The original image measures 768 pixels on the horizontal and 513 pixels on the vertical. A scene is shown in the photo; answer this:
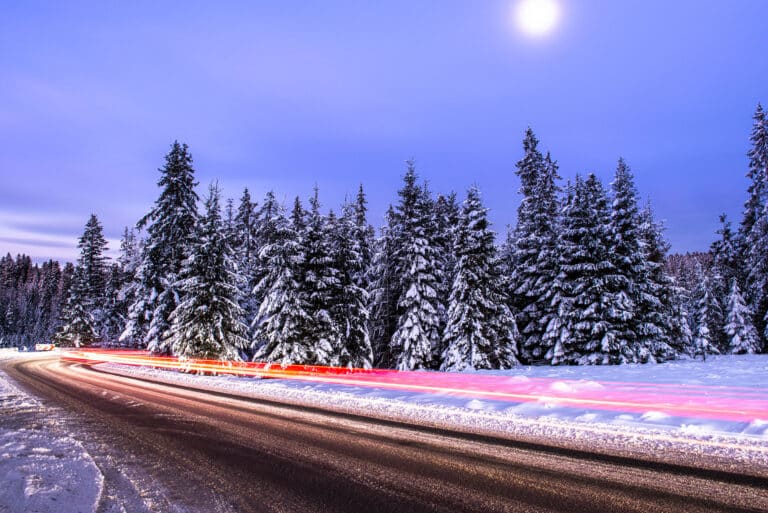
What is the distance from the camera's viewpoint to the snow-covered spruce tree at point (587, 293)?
89.1ft

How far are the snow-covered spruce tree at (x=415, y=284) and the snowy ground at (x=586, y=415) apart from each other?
1025cm

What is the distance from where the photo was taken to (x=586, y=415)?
31.7 feet

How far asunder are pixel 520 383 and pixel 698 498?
11749mm

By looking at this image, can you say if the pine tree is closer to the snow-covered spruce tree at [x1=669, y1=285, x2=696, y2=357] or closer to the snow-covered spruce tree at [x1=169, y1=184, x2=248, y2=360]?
the snow-covered spruce tree at [x1=169, y1=184, x2=248, y2=360]

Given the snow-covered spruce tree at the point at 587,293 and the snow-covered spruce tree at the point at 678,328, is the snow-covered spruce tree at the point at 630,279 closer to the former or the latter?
the snow-covered spruce tree at the point at 587,293

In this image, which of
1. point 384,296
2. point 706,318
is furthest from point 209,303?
point 706,318

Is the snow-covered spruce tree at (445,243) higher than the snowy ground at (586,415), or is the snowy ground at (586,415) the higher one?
the snow-covered spruce tree at (445,243)

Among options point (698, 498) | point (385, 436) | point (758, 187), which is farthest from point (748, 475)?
point (758, 187)

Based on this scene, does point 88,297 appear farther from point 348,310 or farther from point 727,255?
point 727,255

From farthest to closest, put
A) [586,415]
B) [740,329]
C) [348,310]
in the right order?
[740,329], [348,310], [586,415]

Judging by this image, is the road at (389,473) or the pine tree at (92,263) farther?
the pine tree at (92,263)

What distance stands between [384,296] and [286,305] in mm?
8780

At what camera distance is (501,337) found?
28.0 metres

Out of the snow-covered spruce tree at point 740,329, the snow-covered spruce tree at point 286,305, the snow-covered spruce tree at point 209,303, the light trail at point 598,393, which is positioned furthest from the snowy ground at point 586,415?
the snow-covered spruce tree at point 740,329
